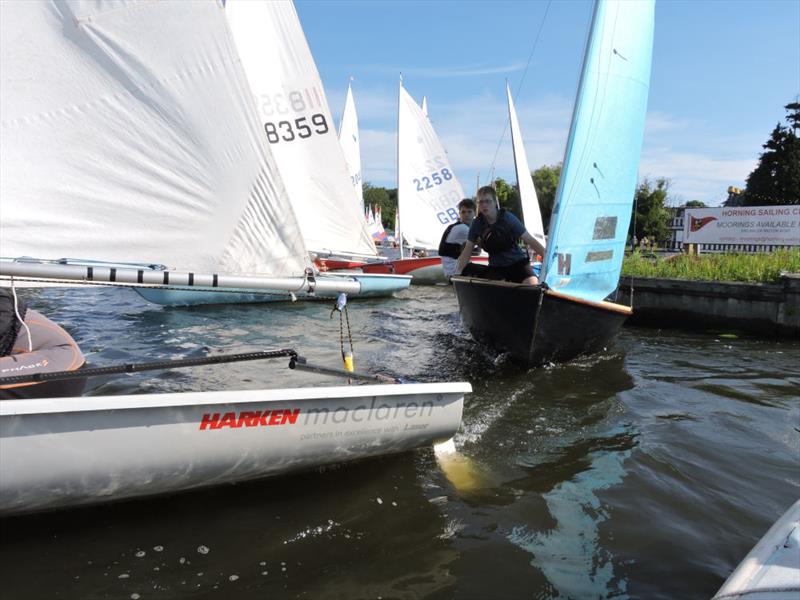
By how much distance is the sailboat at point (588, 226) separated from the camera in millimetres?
6414

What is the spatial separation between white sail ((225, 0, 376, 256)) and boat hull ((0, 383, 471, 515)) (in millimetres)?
6095

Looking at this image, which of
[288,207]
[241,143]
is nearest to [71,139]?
[241,143]

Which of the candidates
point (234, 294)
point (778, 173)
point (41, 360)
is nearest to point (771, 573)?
point (41, 360)

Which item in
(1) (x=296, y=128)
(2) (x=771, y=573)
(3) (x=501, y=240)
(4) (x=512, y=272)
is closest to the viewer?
(2) (x=771, y=573)

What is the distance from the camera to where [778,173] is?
117 ft

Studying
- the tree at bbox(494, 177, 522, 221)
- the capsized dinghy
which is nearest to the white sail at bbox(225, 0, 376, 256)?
the capsized dinghy

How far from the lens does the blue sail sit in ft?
21.6

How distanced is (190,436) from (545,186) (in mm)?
55725

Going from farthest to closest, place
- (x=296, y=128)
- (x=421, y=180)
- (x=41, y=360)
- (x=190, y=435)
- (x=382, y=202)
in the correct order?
(x=382, y=202) < (x=421, y=180) < (x=296, y=128) < (x=41, y=360) < (x=190, y=435)

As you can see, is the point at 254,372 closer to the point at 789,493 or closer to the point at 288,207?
the point at 288,207

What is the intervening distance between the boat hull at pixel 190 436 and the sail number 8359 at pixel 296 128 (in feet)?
24.4

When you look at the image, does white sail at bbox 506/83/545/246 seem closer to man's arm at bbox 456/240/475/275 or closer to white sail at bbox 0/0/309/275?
man's arm at bbox 456/240/475/275

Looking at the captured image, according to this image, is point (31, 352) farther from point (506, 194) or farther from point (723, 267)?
point (506, 194)

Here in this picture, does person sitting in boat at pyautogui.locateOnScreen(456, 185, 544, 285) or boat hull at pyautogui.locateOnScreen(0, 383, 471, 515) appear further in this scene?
person sitting in boat at pyautogui.locateOnScreen(456, 185, 544, 285)
